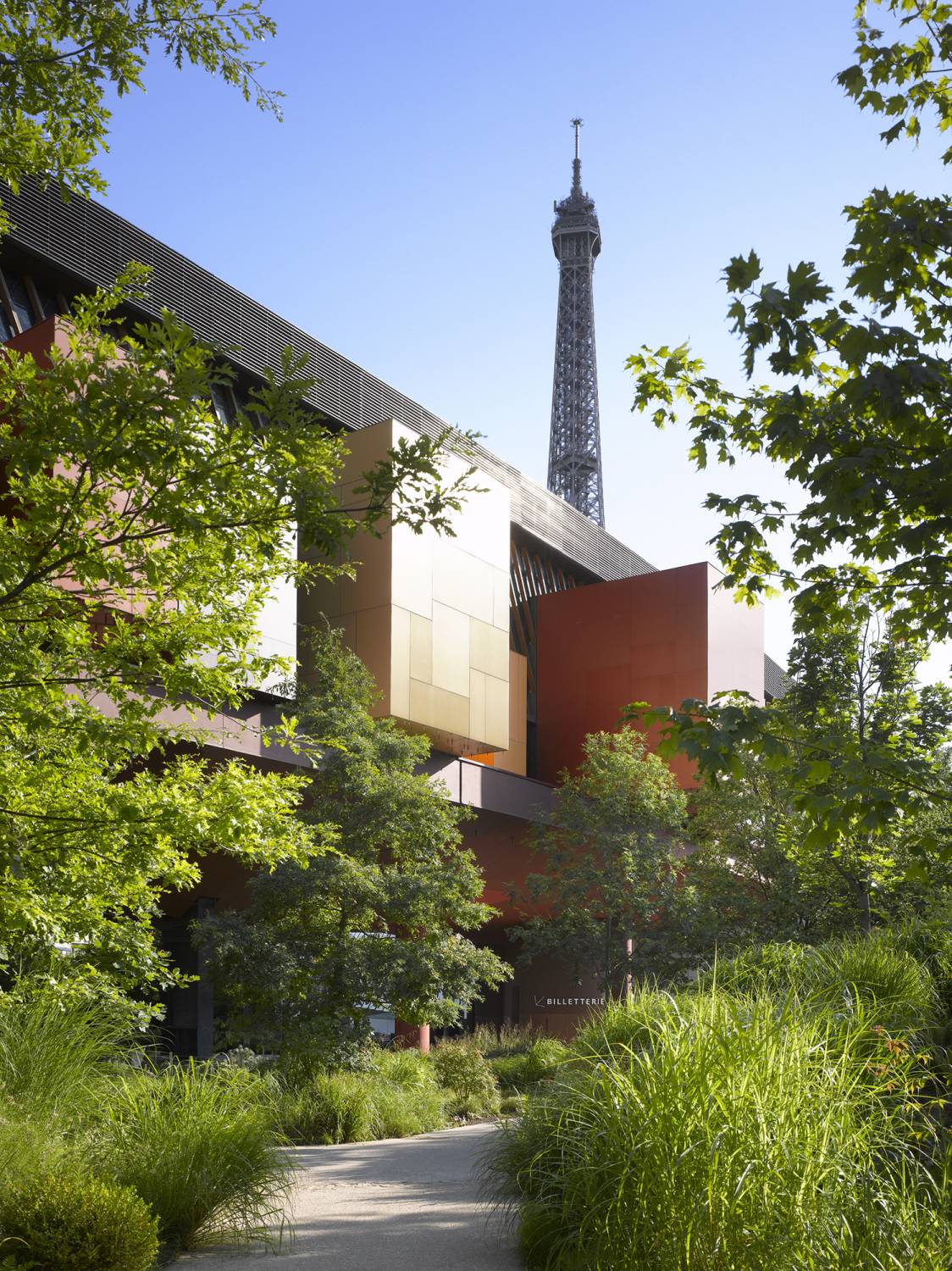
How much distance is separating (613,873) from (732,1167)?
60.8 feet

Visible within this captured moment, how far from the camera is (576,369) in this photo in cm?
8006

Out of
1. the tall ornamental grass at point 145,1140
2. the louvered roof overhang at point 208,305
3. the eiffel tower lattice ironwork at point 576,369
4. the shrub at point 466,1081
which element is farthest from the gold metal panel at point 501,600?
the eiffel tower lattice ironwork at point 576,369

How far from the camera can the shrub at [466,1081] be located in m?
15.3

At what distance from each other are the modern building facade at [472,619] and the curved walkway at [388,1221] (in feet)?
22.9

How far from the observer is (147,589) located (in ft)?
25.2

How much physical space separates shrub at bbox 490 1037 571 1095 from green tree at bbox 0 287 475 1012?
8.47 metres

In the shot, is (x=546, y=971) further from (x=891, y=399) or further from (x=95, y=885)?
(x=891, y=399)

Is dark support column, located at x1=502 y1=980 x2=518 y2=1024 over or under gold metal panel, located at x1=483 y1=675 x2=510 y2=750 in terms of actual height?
under

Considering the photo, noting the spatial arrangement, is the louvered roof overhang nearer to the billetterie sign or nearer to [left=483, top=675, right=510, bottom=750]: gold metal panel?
[left=483, top=675, right=510, bottom=750]: gold metal panel

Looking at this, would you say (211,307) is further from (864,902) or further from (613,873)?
(864,902)

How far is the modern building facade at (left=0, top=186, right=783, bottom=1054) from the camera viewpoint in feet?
65.4

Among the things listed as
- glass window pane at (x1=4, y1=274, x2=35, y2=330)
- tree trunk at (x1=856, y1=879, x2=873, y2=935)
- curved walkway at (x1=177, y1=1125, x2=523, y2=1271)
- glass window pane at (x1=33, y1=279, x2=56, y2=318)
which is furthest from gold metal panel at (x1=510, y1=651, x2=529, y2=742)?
curved walkway at (x1=177, y1=1125, x2=523, y2=1271)

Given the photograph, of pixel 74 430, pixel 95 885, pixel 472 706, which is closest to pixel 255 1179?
pixel 95 885

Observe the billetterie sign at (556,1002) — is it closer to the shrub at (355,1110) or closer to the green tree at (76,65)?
the shrub at (355,1110)
